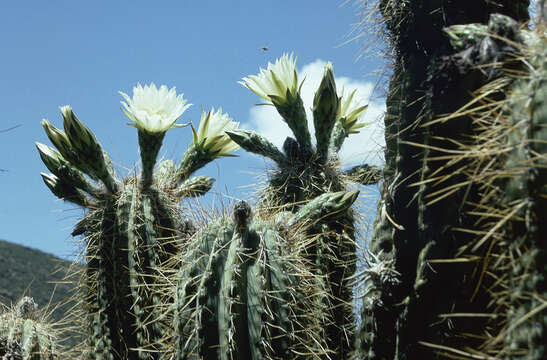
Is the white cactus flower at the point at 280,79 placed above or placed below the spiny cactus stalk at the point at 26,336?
above

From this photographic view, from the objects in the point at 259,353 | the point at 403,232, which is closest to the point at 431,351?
the point at 403,232

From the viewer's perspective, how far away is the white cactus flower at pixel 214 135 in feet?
10.4

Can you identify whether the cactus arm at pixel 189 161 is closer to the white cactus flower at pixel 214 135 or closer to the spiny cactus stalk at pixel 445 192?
the white cactus flower at pixel 214 135

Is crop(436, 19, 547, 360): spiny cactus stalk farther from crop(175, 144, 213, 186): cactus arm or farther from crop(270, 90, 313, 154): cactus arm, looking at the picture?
crop(175, 144, 213, 186): cactus arm

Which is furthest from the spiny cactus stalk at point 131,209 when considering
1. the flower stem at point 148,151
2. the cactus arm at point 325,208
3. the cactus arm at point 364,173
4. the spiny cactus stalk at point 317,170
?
the cactus arm at point 364,173

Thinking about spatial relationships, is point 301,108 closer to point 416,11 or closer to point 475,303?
point 416,11

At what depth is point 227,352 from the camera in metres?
1.96

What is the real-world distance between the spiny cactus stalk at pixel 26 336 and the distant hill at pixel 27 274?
18363mm

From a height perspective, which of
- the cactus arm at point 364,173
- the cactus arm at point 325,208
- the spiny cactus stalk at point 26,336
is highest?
the cactus arm at point 364,173

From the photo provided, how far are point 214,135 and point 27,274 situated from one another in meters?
26.0

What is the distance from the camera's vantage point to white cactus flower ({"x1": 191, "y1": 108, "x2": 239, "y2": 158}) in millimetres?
3158

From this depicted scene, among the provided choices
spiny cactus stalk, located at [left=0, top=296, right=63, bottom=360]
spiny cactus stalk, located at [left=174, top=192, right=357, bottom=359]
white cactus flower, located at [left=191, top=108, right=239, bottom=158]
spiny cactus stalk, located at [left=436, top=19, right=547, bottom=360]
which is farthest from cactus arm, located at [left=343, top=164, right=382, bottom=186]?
spiny cactus stalk, located at [left=0, top=296, right=63, bottom=360]

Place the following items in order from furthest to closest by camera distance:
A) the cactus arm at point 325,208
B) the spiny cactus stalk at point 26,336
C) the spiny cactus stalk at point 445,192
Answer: the spiny cactus stalk at point 26,336 < the cactus arm at point 325,208 < the spiny cactus stalk at point 445,192

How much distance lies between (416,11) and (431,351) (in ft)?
4.13
